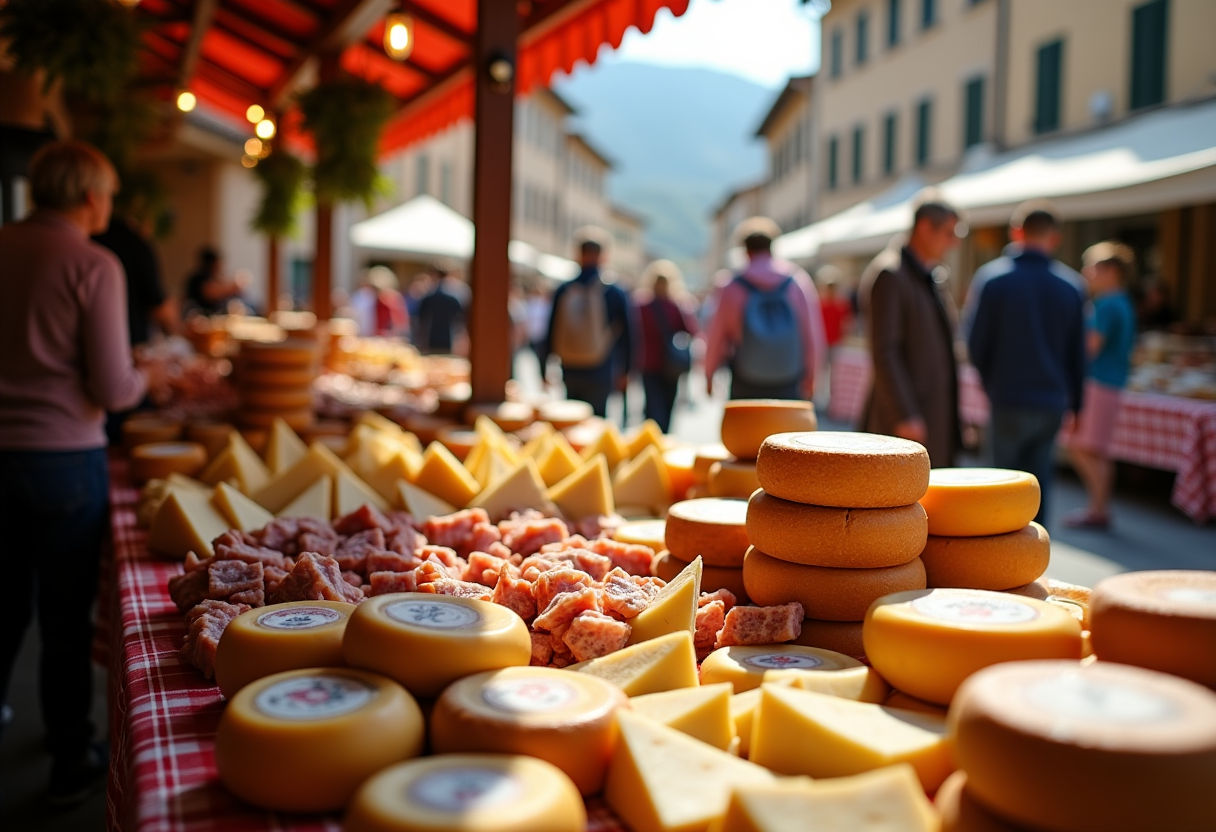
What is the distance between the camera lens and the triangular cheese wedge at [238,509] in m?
2.76

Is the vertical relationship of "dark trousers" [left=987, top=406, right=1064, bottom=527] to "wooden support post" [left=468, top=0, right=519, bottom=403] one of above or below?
below

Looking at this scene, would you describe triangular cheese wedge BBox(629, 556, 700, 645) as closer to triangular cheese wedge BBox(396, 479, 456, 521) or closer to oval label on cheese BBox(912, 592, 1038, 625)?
oval label on cheese BBox(912, 592, 1038, 625)

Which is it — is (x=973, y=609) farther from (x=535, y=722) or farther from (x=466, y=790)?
(x=466, y=790)

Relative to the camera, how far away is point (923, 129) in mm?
21859

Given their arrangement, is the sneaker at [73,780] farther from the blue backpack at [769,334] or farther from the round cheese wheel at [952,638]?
the blue backpack at [769,334]

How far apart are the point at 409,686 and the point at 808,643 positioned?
78cm

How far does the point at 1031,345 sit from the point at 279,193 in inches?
245

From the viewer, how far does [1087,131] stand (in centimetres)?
1541

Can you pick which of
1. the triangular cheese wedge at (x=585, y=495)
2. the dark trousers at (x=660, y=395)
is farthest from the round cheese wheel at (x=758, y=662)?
the dark trousers at (x=660, y=395)

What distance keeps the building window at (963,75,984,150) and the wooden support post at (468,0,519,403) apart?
53.2 ft

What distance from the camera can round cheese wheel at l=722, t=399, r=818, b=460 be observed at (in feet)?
8.48

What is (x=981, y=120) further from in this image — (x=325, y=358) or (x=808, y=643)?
(x=808, y=643)

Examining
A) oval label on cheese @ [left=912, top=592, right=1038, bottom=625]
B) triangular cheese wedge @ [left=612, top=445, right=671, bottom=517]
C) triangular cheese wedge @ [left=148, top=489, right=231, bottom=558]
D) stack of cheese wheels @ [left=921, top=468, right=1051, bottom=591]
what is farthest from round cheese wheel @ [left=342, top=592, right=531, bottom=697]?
triangular cheese wedge @ [left=612, top=445, right=671, bottom=517]

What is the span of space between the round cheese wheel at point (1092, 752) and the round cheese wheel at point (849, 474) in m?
0.70
